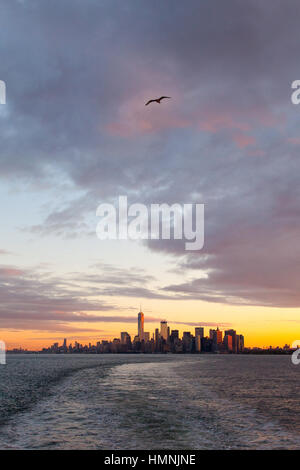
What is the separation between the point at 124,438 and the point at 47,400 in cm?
2521

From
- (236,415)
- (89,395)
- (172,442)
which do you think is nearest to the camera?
(172,442)

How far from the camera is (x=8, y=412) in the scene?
3969 centimetres

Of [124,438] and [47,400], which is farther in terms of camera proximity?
[47,400]

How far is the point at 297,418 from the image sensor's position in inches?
1475

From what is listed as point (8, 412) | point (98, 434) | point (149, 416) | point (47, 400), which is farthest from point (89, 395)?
point (98, 434)
